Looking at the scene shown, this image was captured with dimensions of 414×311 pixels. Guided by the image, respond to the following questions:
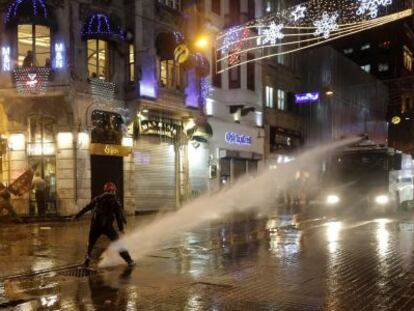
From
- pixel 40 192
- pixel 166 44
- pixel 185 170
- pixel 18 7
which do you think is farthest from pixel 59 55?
pixel 185 170

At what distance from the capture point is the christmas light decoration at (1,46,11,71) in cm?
2252

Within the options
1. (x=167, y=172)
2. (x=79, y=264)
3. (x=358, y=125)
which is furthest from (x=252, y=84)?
(x=79, y=264)

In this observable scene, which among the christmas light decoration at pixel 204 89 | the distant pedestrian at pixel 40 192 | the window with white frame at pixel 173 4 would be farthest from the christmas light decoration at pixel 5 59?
the christmas light decoration at pixel 204 89

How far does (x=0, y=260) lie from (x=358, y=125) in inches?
1716

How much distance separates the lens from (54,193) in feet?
76.5

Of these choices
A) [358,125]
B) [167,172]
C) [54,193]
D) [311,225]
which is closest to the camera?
[311,225]

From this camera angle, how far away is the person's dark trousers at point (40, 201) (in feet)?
74.0

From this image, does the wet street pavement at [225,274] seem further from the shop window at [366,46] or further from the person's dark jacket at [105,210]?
the shop window at [366,46]

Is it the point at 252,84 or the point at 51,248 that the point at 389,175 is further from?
the point at 51,248

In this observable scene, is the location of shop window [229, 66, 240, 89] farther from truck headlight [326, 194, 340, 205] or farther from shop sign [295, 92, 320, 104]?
truck headlight [326, 194, 340, 205]

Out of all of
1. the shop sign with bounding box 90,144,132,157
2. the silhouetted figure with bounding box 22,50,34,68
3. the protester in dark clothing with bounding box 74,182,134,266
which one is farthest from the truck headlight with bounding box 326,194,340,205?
the protester in dark clothing with bounding box 74,182,134,266

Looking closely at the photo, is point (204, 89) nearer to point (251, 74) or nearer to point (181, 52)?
point (181, 52)

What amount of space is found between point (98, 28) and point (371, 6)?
11531 millimetres

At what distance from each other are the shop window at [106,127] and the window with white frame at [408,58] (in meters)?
79.9
